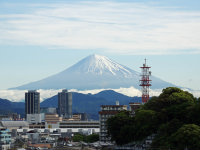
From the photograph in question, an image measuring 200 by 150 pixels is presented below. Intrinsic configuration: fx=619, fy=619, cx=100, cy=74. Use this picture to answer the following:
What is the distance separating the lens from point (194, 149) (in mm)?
90938

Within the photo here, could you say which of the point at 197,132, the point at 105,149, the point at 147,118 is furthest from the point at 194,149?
the point at 105,149

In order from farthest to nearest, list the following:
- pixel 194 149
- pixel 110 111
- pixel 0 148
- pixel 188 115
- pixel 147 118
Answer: pixel 110 111 → pixel 0 148 → pixel 147 118 → pixel 188 115 → pixel 194 149

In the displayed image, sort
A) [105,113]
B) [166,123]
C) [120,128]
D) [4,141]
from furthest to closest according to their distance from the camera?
[105,113]
[4,141]
[120,128]
[166,123]

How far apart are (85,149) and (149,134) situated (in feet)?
62.9

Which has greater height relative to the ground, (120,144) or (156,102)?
(156,102)

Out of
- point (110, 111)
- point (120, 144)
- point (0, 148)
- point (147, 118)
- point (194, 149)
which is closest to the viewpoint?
point (194, 149)

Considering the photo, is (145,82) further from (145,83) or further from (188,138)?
(188,138)

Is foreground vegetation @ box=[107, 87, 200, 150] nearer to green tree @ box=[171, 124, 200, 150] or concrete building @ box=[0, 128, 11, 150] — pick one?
green tree @ box=[171, 124, 200, 150]

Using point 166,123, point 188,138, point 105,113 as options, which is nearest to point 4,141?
point 105,113

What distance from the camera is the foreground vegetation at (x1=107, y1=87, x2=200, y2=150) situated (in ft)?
306

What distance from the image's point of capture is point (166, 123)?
105750mm

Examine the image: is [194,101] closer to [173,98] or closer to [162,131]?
[173,98]

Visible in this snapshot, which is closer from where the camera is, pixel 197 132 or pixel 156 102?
pixel 197 132

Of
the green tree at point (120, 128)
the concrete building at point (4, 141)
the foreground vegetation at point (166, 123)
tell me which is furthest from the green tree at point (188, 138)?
the concrete building at point (4, 141)
